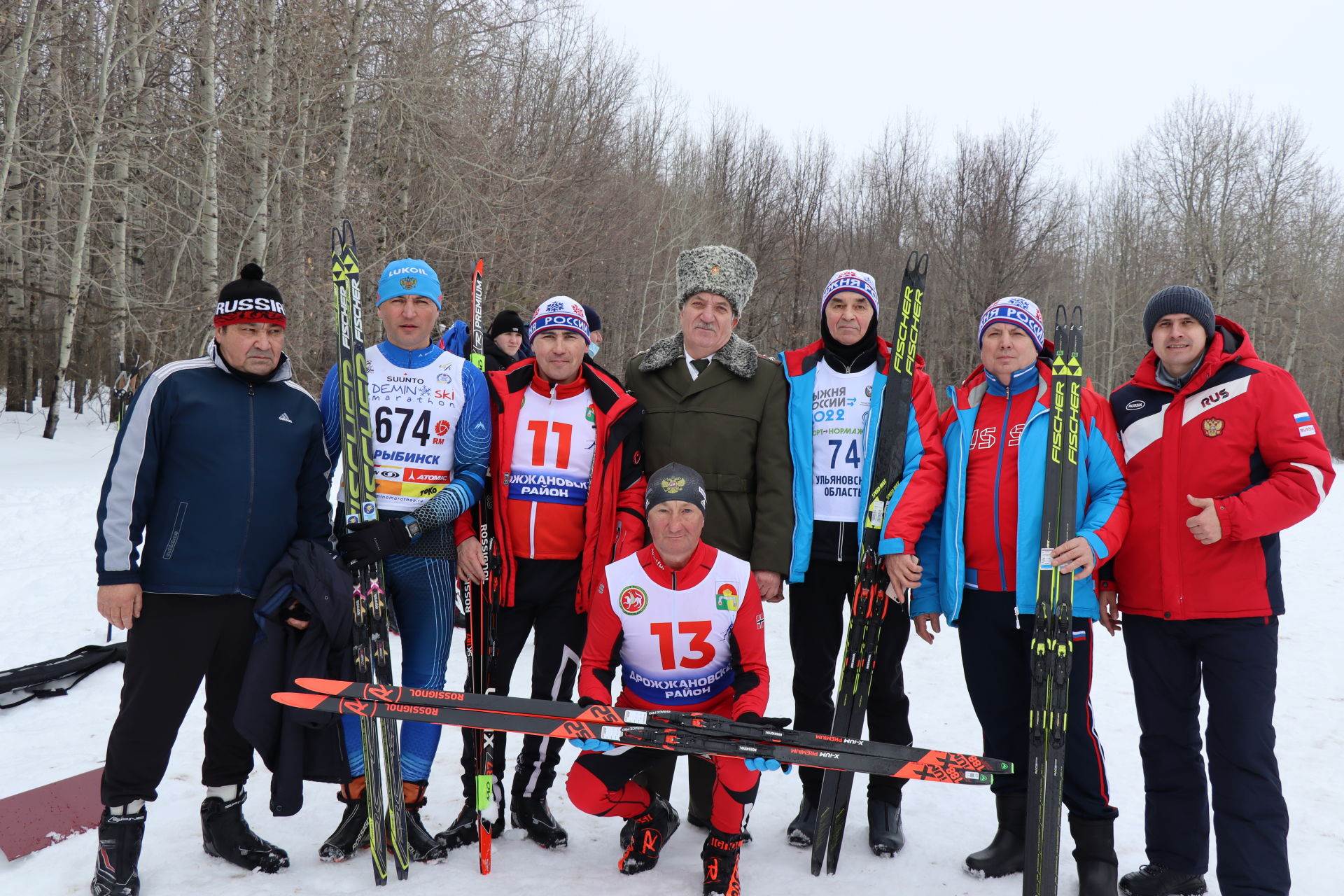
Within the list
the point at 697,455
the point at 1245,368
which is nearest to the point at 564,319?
the point at 697,455

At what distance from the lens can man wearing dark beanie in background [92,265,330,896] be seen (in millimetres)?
2539

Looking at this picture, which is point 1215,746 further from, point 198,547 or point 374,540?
point 198,547

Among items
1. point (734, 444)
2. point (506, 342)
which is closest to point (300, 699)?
point (734, 444)

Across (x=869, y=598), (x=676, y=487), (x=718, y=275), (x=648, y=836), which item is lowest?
(x=648, y=836)

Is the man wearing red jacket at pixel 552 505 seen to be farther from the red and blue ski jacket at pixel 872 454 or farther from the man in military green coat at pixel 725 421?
the red and blue ski jacket at pixel 872 454

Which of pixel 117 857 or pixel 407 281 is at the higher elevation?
pixel 407 281

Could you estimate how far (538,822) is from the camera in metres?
3.01

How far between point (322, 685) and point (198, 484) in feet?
2.44

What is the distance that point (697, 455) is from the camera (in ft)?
9.98

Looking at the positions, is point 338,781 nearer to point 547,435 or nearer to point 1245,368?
point 547,435

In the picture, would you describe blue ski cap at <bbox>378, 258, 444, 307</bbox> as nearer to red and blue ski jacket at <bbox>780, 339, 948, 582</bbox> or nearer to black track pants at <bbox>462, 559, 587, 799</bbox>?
black track pants at <bbox>462, 559, 587, 799</bbox>

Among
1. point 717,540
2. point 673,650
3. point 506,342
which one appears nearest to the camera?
point 673,650

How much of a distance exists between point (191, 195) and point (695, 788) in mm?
15072

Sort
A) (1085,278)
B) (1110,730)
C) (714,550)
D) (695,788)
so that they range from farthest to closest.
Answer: (1085,278), (1110,730), (695,788), (714,550)
